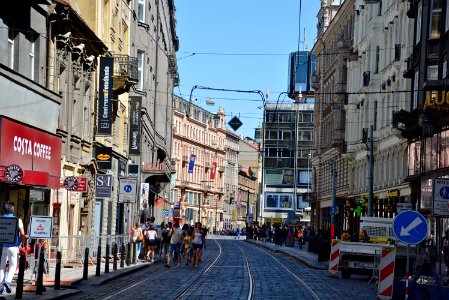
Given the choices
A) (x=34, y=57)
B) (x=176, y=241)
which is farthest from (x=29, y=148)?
(x=176, y=241)

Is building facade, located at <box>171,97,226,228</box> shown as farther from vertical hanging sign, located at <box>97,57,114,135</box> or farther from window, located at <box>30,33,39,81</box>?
window, located at <box>30,33,39,81</box>

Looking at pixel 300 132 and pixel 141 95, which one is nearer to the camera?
pixel 141 95

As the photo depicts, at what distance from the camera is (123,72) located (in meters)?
45.9

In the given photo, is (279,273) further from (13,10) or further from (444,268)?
(13,10)

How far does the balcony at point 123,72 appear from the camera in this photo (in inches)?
1802

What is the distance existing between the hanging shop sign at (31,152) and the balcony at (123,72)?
509 inches

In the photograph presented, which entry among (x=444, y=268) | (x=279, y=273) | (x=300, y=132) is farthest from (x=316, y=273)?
(x=300, y=132)

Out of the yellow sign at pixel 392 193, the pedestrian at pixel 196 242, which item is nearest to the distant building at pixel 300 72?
the yellow sign at pixel 392 193

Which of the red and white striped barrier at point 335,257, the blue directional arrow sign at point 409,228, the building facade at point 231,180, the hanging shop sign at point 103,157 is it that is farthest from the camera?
the building facade at point 231,180

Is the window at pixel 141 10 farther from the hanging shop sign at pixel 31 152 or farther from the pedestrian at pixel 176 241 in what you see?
the hanging shop sign at pixel 31 152

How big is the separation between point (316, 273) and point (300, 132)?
111 meters

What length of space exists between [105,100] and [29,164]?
41.0 feet

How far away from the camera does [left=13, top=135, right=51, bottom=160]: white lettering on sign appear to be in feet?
91.6

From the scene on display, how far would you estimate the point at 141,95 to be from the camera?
197 feet
